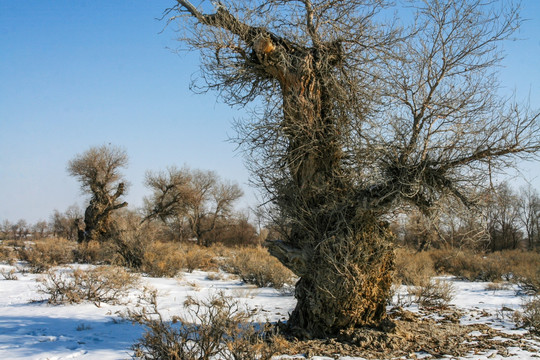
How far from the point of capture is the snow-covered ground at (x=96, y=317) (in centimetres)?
543

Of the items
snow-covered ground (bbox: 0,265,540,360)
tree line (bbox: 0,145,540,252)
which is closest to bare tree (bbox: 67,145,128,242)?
tree line (bbox: 0,145,540,252)

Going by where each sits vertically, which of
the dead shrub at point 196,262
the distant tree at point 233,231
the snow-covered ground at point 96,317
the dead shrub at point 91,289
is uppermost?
the distant tree at point 233,231

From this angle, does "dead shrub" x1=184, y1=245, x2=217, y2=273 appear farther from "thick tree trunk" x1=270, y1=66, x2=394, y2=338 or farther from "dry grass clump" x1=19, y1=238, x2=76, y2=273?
"thick tree trunk" x1=270, y1=66, x2=394, y2=338

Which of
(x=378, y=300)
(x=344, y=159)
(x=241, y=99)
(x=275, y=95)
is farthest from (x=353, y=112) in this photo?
(x=378, y=300)

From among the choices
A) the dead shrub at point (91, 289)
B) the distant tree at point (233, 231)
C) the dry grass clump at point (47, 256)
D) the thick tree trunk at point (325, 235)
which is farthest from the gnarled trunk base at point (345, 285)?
the distant tree at point (233, 231)

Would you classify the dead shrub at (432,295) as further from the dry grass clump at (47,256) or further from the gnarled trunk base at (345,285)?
the dry grass clump at (47,256)

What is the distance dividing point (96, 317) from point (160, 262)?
583 cm

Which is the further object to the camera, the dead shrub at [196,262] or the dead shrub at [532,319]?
the dead shrub at [196,262]

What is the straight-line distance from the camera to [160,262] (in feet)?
43.4

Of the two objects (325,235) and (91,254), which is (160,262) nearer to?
(91,254)

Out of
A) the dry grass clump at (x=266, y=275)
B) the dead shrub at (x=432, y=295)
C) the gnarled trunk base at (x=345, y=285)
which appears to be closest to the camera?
the gnarled trunk base at (x=345, y=285)

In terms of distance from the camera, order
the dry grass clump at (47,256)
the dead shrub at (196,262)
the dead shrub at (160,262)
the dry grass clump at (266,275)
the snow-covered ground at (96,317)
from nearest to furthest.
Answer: the snow-covered ground at (96,317) → the dry grass clump at (266,275) → the dead shrub at (160,262) → the dry grass clump at (47,256) → the dead shrub at (196,262)

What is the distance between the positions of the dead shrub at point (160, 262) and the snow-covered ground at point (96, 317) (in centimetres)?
103

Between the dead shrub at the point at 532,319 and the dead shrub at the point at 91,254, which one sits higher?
the dead shrub at the point at 91,254
